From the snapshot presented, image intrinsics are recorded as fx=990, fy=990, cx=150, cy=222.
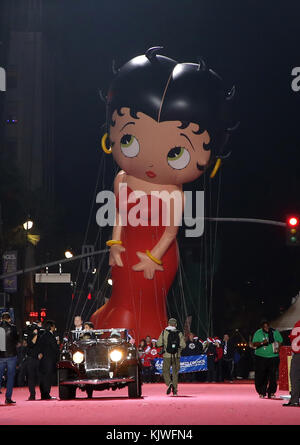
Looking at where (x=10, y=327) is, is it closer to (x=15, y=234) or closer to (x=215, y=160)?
(x=215, y=160)

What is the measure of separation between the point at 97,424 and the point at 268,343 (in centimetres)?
863

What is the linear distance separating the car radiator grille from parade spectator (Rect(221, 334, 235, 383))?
14.0 metres

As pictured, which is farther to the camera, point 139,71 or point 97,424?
point 139,71

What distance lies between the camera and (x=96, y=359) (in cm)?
2127

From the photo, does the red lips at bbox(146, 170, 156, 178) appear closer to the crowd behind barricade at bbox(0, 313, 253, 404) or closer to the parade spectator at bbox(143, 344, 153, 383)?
the crowd behind barricade at bbox(0, 313, 253, 404)

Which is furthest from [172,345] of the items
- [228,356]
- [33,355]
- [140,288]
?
[140,288]

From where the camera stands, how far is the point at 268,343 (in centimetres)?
2177

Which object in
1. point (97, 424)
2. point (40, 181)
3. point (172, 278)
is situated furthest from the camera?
point (40, 181)

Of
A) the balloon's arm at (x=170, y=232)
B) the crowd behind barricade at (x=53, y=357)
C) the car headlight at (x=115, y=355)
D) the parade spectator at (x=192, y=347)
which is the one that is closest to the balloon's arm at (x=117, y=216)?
the balloon's arm at (x=170, y=232)

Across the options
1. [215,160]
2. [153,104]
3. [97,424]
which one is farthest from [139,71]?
[97,424]

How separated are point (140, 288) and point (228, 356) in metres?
4.69

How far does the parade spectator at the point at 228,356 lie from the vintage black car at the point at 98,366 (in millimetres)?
13814

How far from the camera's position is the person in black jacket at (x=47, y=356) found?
22609 millimetres

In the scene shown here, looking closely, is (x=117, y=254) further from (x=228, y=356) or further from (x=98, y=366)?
(x=98, y=366)
